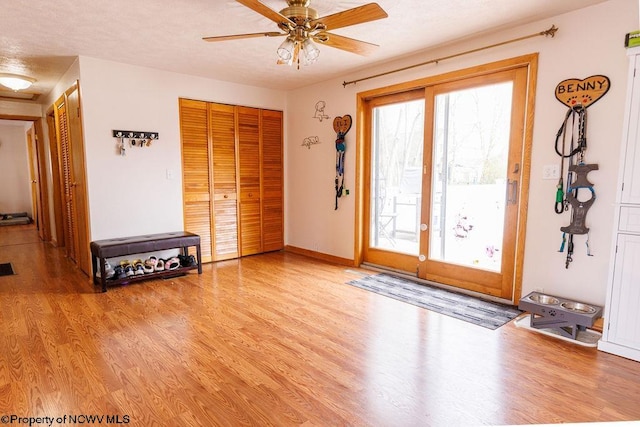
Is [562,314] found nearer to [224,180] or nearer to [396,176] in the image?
[396,176]

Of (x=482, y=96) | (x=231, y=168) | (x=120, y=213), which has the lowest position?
(x=120, y=213)

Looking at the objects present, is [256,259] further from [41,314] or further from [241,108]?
[41,314]

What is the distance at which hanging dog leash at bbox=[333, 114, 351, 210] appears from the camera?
14.7 ft

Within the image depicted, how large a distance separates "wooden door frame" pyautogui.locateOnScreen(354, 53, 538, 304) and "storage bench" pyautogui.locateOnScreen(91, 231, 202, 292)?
2038mm

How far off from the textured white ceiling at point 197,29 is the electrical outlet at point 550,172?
119 centimetres

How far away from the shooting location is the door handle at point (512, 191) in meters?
3.11

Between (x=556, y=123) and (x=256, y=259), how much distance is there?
3827 millimetres

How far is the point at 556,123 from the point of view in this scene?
2.81m

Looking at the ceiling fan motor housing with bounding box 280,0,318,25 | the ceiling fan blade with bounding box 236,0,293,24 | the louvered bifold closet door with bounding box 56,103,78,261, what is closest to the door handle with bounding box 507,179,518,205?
the ceiling fan motor housing with bounding box 280,0,318,25

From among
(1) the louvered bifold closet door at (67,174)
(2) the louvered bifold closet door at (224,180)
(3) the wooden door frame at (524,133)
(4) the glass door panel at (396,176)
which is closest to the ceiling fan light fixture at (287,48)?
(3) the wooden door frame at (524,133)

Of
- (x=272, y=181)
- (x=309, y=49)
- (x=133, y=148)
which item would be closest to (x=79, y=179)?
(x=133, y=148)

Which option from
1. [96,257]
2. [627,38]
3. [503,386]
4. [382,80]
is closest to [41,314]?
[96,257]

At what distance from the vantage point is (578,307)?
2.62 meters

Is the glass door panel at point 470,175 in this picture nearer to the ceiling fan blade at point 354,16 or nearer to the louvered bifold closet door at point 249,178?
the ceiling fan blade at point 354,16
